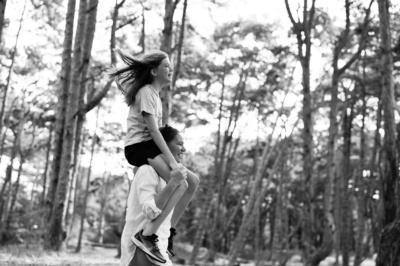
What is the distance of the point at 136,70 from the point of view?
3.78 metres

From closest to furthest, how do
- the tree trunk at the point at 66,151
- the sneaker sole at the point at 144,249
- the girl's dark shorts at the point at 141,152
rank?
1. the sneaker sole at the point at 144,249
2. the girl's dark shorts at the point at 141,152
3. the tree trunk at the point at 66,151

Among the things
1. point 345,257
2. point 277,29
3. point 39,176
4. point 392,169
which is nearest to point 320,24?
point 277,29

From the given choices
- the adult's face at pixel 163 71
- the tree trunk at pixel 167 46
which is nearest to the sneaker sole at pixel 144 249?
the adult's face at pixel 163 71

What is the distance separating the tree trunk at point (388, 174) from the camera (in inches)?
291

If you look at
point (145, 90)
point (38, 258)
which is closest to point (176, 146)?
point (145, 90)

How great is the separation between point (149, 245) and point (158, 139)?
68 cm

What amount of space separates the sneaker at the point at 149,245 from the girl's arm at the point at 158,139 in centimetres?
46

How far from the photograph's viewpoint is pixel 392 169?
806 cm

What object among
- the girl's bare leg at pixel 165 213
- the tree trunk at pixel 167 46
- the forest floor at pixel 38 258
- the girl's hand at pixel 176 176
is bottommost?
the forest floor at pixel 38 258

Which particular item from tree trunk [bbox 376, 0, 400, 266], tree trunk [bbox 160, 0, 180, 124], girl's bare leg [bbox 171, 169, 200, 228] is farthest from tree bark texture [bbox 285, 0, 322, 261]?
girl's bare leg [bbox 171, 169, 200, 228]

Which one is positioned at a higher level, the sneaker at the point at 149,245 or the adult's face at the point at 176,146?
the adult's face at the point at 176,146

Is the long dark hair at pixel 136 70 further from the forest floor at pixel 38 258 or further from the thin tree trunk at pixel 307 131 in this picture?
the thin tree trunk at pixel 307 131

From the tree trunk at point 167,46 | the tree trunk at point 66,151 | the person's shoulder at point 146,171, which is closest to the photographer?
the person's shoulder at point 146,171

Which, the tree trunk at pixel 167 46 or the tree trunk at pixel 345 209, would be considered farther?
the tree trunk at pixel 345 209
